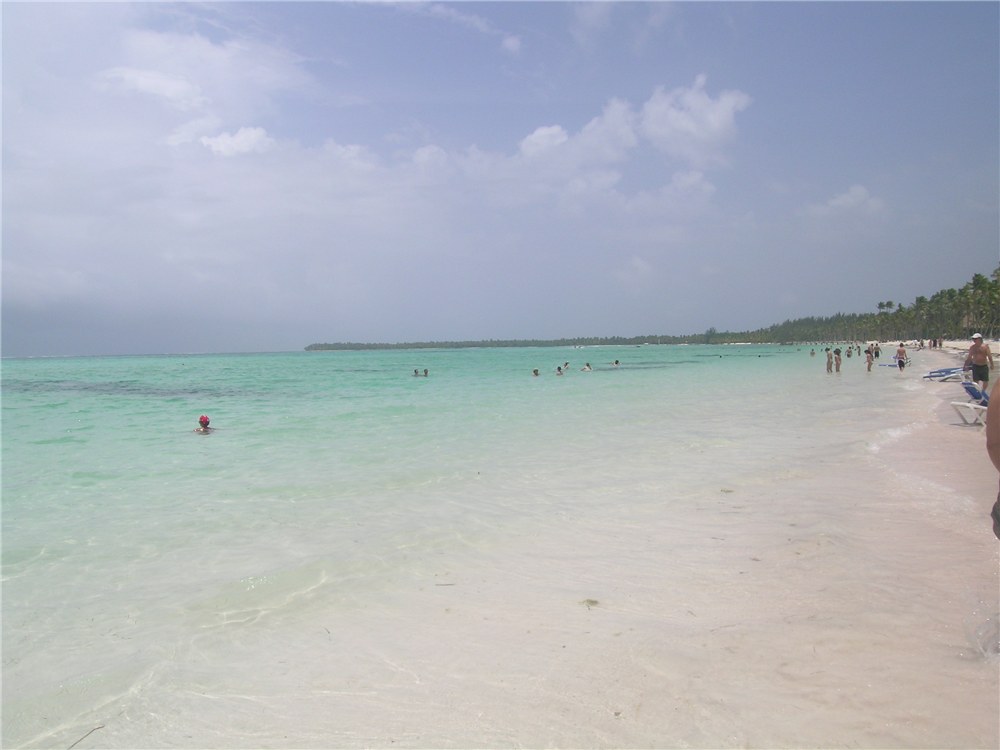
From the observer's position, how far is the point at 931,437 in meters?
10.2

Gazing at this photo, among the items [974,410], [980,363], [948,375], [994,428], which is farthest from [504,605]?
[948,375]

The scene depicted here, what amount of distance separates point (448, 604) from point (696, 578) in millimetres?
1889

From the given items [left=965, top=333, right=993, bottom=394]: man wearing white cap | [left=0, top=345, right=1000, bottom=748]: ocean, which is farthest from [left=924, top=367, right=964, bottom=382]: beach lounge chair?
[left=0, top=345, right=1000, bottom=748]: ocean

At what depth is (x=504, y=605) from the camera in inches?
162

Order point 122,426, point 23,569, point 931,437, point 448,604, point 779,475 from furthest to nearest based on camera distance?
point 122,426 → point 931,437 → point 779,475 → point 23,569 → point 448,604

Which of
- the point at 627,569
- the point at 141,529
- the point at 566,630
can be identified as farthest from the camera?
the point at 141,529

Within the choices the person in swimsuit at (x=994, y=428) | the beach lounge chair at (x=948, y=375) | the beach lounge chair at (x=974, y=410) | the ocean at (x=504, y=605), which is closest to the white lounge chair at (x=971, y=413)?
the beach lounge chair at (x=974, y=410)

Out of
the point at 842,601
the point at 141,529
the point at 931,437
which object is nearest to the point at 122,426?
the point at 141,529

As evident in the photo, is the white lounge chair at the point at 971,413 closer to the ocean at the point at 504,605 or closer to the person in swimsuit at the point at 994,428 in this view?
the ocean at the point at 504,605

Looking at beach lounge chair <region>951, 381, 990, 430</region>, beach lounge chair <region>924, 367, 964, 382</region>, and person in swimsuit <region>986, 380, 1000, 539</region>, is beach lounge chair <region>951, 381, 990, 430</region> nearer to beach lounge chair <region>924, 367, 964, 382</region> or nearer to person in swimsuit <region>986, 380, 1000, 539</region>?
person in swimsuit <region>986, 380, 1000, 539</region>

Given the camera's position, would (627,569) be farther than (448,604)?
Yes

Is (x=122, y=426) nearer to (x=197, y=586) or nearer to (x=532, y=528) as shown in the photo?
(x=197, y=586)

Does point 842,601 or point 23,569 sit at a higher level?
point 842,601

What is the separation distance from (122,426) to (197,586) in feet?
43.9
